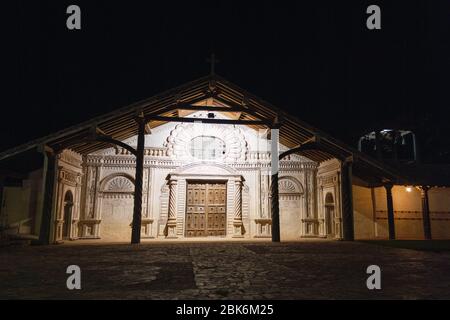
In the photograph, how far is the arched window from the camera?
17797 mm

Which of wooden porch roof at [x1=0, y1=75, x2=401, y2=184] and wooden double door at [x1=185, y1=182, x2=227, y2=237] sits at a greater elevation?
wooden porch roof at [x1=0, y1=75, x2=401, y2=184]

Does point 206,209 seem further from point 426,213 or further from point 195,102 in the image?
point 426,213

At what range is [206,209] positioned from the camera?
1738cm

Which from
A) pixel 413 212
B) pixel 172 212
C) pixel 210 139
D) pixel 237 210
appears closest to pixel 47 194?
pixel 172 212

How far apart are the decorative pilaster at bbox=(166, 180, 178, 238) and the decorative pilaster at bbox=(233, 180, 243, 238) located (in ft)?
9.92

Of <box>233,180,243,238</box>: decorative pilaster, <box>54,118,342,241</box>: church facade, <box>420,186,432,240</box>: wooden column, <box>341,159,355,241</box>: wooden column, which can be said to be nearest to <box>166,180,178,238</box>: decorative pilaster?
<box>54,118,342,241</box>: church facade

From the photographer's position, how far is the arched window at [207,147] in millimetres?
17797

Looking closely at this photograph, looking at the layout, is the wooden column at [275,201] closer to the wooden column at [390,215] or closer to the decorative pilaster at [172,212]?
the decorative pilaster at [172,212]

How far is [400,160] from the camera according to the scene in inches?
770

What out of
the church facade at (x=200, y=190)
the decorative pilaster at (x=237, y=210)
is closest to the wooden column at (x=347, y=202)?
the church facade at (x=200, y=190)

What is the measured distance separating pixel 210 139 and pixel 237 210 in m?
4.04

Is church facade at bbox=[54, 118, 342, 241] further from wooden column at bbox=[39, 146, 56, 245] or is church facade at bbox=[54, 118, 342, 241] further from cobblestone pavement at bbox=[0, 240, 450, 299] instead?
cobblestone pavement at bbox=[0, 240, 450, 299]
